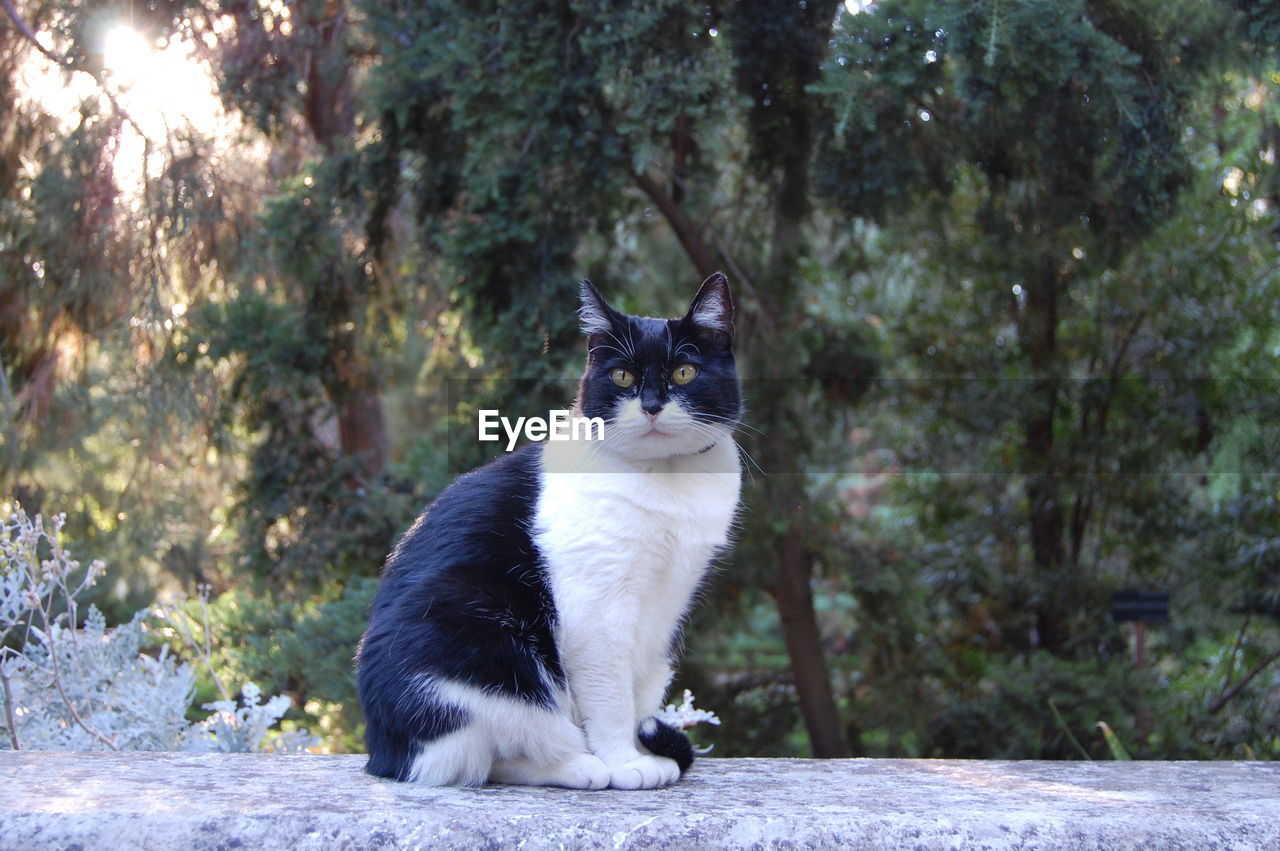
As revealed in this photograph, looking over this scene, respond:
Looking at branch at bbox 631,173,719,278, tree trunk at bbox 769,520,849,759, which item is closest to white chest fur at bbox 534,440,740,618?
branch at bbox 631,173,719,278

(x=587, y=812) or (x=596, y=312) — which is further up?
(x=596, y=312)

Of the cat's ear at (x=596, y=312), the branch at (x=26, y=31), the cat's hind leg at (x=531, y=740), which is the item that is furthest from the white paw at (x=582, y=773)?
the branch at (x=26, y=31)

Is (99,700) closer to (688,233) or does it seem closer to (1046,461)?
(688,233)

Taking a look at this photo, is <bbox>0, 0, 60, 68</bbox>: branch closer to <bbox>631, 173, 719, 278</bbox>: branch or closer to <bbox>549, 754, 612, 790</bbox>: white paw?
<bbox>631, 173, 719, 278</bbox>: branch

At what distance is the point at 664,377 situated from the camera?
2.00 m

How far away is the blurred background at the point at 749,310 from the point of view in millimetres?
3492

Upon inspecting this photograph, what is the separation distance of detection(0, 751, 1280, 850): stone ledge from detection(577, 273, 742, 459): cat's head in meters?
0.65

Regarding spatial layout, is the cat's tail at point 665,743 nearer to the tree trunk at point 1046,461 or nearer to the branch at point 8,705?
the branch at point 8,705

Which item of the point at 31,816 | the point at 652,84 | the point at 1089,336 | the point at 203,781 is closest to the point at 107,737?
the point at 203,781

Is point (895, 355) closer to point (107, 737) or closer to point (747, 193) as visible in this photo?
point (747, 193)

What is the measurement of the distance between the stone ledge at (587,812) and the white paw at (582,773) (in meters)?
0.03

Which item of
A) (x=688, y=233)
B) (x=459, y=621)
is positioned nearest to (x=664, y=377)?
(x=459, y=621)

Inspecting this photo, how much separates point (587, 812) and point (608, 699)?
22 centimetres

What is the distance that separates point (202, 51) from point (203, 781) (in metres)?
3.16
